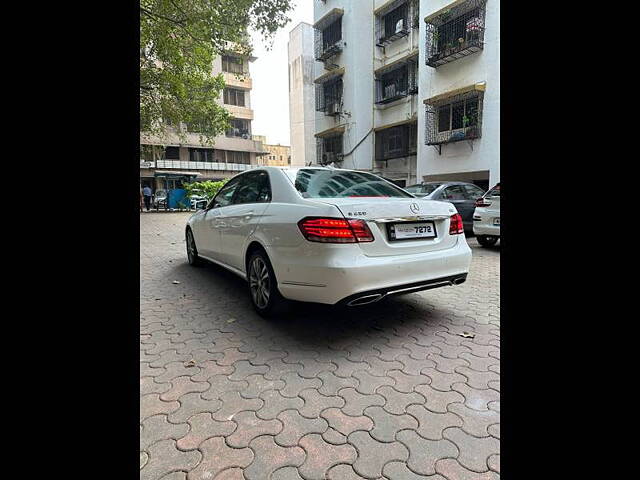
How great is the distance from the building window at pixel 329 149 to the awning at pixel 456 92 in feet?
23.3

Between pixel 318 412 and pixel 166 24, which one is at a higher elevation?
pixel 166 24

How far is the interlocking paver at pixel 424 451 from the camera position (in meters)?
1.67

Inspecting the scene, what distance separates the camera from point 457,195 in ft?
28.8

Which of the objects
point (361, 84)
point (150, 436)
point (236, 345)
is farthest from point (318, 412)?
point (361, 84)

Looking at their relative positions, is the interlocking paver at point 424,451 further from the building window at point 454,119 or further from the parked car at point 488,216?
the building window at point 454,119

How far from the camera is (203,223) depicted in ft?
16.5
